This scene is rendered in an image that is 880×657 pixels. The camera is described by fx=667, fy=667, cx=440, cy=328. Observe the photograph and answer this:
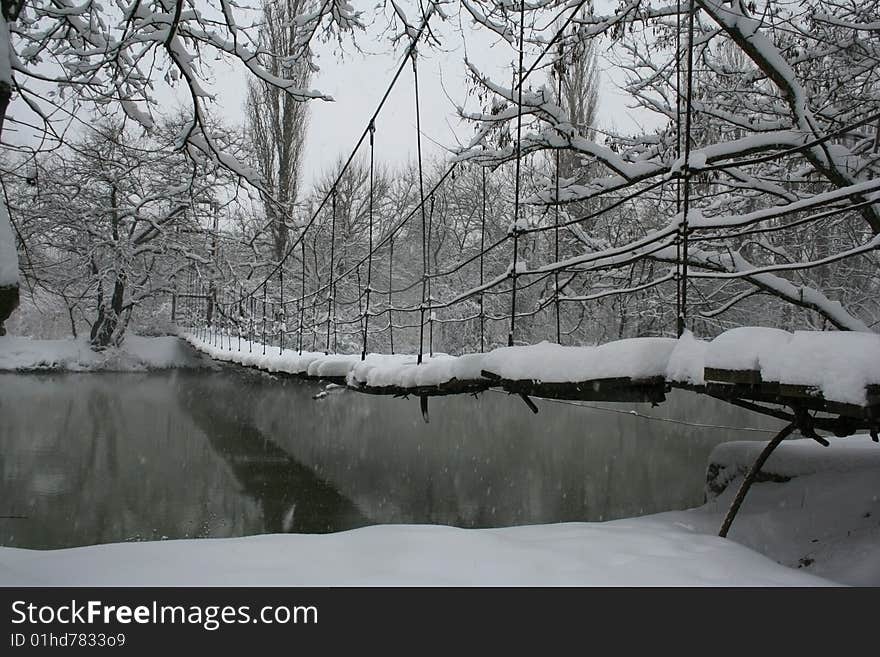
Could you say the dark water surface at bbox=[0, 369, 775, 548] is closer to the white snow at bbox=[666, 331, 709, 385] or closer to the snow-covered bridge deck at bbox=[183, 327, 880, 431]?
the snow-covered bridge deck at bbox=[183, 327, 880, 431]

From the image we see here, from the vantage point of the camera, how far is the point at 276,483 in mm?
5441

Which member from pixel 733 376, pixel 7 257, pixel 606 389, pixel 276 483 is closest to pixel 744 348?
pixel 733 376

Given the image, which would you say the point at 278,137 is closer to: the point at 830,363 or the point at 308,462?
the point at 308,462

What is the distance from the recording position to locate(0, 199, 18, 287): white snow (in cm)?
135

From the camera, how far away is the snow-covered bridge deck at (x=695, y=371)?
3.55ft

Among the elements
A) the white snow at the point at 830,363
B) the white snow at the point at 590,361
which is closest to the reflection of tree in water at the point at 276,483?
the white snow at the point at 590,361

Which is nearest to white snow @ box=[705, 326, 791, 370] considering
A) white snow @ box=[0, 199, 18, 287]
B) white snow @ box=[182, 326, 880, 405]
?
white snow @ box=[182, 326, 880, 405]

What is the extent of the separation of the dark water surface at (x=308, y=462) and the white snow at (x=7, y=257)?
2929mm

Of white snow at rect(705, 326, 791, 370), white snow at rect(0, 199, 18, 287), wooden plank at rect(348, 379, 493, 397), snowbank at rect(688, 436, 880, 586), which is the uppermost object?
white snow at rect(0, 199, 18, 287)

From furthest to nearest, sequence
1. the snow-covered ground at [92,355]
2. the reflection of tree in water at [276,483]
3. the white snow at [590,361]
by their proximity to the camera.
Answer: the snow-covered ground at [92,355]
the reflection of tree in water at [276,483]
the white snow at [590,361]

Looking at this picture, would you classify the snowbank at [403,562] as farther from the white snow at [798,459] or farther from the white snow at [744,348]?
the white snow at [798,459]

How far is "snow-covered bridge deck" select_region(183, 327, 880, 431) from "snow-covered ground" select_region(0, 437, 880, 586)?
1.12ft

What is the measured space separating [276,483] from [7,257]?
434cm
